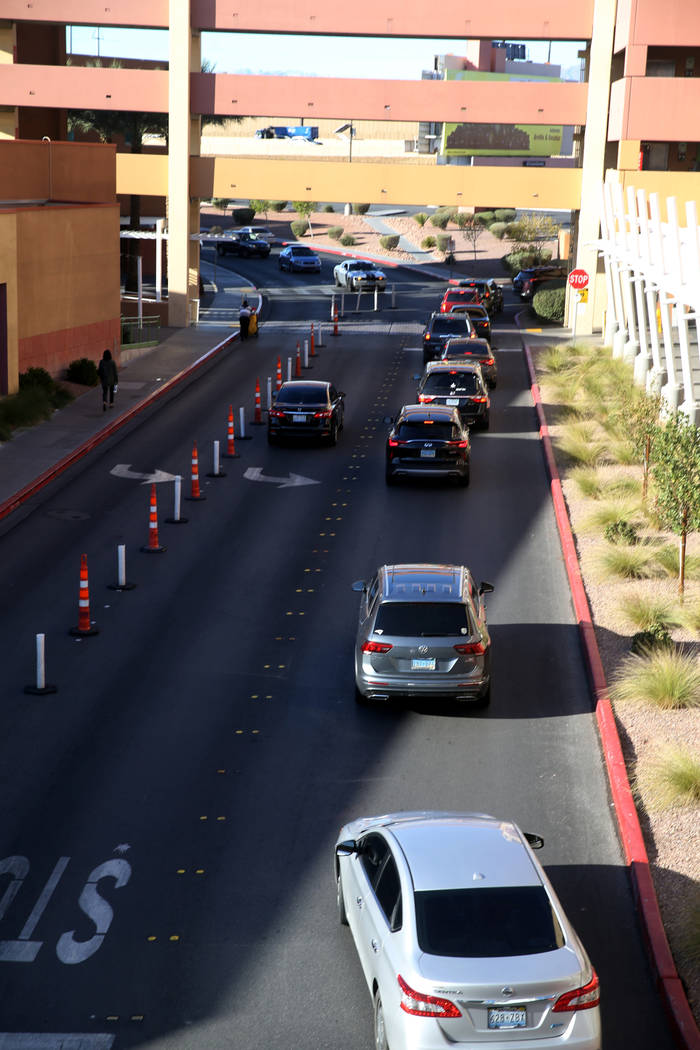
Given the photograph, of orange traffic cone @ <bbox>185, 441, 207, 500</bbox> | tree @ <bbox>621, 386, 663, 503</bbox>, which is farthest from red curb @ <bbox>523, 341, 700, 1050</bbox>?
orange traffic cone @ <bbox>185, 441, 207, 500</bbox>

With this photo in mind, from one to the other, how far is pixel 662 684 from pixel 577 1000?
7528 millimetres

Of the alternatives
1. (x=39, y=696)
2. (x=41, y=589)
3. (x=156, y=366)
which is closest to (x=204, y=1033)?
(x=39, y=696)

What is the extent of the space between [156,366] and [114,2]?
1702cm

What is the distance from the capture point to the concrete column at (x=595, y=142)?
50.4 m

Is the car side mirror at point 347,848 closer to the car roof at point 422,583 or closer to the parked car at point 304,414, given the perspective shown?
the car roof at point 422,583

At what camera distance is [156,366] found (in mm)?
42938

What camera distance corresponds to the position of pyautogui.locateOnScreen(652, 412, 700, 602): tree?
19.1 metres

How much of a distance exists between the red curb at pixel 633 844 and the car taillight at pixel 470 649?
1582 millimetres

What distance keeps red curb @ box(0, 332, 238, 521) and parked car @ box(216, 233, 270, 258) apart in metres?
44.4

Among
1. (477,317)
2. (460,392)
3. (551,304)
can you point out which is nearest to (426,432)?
(460,392)

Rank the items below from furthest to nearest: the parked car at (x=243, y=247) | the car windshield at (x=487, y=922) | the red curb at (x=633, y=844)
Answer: the parked car at (x=243, y=247)
the red curb at (x=633, y=844)
the car windshield at (x=487, y=922)

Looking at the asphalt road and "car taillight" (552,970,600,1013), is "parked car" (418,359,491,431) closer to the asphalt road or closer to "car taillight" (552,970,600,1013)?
the asphalt road

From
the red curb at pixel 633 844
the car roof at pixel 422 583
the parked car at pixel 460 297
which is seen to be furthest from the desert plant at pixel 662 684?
the parked car at pixel 460 297

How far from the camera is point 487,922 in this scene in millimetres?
8500
